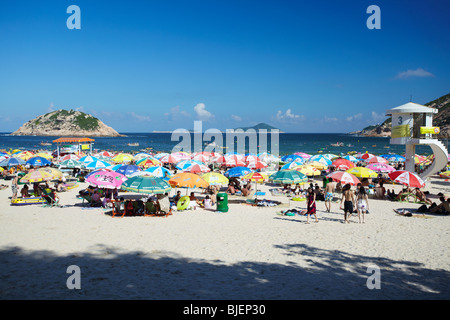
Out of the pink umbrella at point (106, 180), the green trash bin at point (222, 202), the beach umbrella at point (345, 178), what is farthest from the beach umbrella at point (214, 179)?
the beach umbrella at point (345, 178)

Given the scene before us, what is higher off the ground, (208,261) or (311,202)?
(311,202)

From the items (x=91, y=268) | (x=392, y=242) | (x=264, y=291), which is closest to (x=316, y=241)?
(x=392, y=242)

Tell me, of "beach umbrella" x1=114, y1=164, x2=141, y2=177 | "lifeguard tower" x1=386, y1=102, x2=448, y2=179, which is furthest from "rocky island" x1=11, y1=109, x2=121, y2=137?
"lifeguard tower" x1=386, y1=102, x2=448, y2=179

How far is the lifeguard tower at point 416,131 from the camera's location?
18.7 m

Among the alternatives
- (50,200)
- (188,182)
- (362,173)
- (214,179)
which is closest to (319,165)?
(362,173)

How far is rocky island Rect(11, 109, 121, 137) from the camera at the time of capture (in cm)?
16475

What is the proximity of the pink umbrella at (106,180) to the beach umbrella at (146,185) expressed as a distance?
67 centimetres

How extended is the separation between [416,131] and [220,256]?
690 inches

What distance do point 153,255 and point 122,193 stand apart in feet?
32.4

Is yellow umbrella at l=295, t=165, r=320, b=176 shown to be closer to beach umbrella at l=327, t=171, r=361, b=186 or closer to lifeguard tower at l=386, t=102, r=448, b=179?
beach umbrella at l=327, t=171, r=361, b=186

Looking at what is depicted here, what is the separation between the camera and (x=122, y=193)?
16.5m

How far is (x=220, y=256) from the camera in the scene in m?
7.41

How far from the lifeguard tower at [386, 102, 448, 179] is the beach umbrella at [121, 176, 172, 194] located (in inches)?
619
